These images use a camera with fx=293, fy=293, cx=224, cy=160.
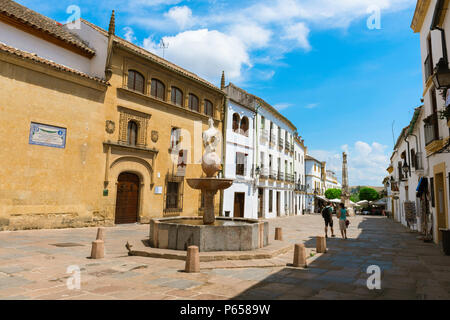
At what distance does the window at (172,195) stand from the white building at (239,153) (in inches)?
174

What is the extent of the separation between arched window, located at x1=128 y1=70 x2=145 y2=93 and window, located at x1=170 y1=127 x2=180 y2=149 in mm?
3131

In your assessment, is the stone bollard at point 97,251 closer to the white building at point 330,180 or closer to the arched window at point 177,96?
the arched window at point 177,96

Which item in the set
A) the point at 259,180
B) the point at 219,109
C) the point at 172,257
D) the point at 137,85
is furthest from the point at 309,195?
the point at 172,257

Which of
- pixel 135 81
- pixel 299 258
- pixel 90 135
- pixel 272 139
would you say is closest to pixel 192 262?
pixel 299 258

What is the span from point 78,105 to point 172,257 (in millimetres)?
10075

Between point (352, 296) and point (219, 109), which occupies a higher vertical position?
point (219, 109)

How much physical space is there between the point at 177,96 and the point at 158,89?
5.14 feet

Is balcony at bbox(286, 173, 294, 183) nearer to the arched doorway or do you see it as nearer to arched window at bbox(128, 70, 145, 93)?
the arched doorway

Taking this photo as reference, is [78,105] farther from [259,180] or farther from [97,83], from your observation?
[259,180]

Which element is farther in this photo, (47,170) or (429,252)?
(47,170)

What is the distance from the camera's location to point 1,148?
11.4 meters

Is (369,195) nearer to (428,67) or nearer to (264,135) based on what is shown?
(264,135)

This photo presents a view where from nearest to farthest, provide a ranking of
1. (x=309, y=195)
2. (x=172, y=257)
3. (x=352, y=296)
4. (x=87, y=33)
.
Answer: (x=352, y=296) < (x=172, y=257) < (x=87, y=33) < (x=309, y=195)

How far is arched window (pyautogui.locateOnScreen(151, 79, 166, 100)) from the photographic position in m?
17.5
